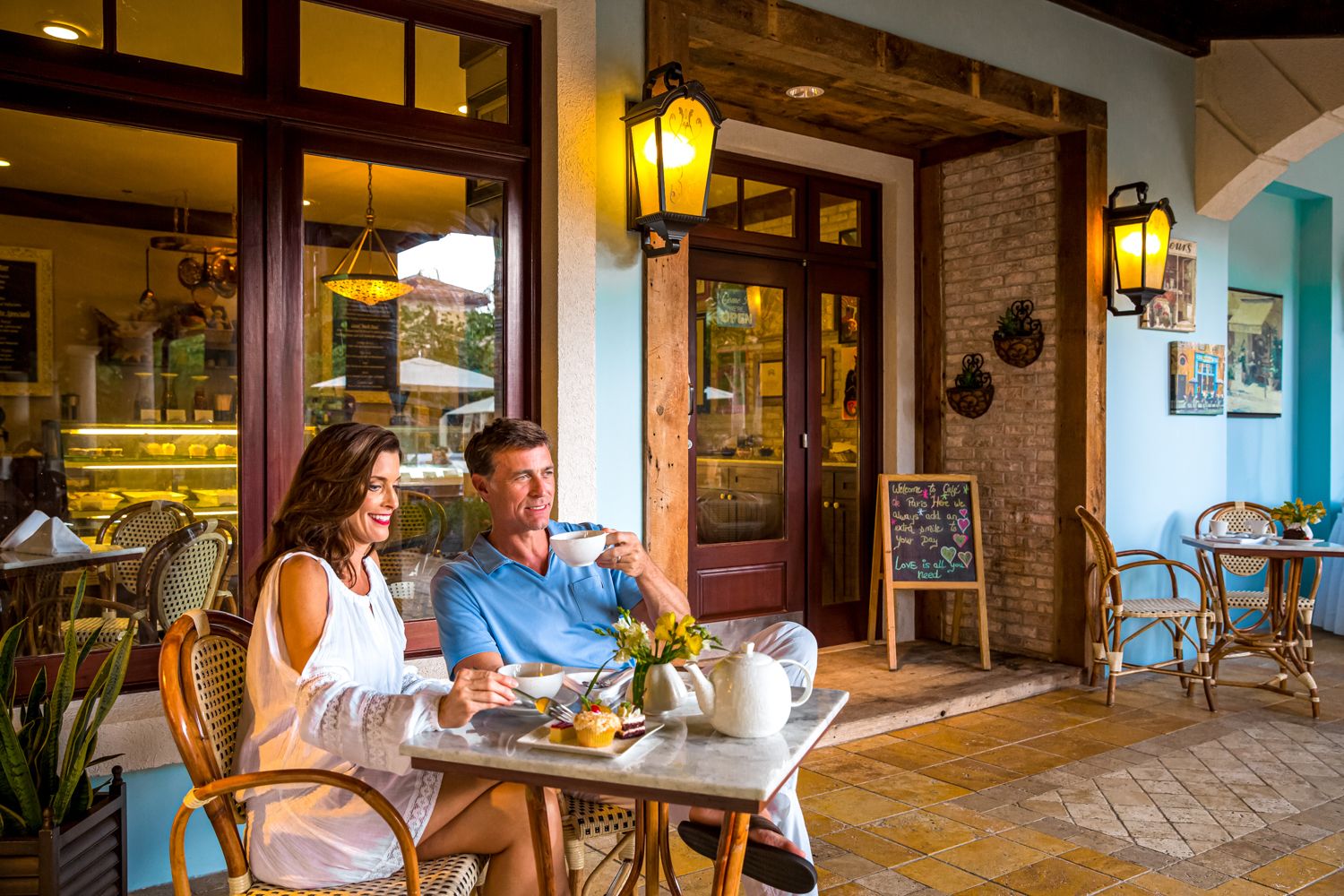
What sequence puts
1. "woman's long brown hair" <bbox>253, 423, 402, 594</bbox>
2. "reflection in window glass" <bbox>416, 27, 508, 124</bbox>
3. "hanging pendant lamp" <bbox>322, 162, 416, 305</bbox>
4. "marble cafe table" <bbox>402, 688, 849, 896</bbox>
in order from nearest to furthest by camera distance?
"marble cafe table" <bbox>402, 688, 849, 896</bbox> → "woman's long brown hair" <bbox>253, 423, 402, 594</bbox> → "hanging pendant lamp" <bbox>322, 162, 416, 305</bbox> → "reflection in window glass" <bbox>416, 27, 508, 124</bbox>

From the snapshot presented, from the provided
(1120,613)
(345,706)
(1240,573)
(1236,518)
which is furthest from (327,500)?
(1240,573)

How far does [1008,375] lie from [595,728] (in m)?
4.64

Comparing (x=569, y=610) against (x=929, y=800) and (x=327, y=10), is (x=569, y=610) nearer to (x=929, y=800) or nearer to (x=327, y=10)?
(x=929, y=800)

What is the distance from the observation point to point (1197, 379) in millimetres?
6234

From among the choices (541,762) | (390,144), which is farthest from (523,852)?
(390,144)

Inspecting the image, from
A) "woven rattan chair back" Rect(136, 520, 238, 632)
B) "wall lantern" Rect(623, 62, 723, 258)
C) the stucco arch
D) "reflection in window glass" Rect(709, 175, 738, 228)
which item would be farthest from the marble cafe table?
the stucco arch

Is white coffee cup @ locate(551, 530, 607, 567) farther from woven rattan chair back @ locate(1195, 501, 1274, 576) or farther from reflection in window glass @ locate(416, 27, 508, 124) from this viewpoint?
woven rattan chair back @ locate(1195, 501, 1274, 576)

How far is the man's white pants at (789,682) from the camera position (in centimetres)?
218

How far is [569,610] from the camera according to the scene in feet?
8.49

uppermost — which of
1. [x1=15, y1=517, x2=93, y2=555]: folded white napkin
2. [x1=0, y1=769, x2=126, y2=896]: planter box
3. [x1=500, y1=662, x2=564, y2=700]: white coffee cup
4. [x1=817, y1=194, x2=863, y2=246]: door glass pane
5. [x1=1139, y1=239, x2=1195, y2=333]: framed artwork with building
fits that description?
[x1=817, y1=194, x2=863, y2=246]: door glass pane

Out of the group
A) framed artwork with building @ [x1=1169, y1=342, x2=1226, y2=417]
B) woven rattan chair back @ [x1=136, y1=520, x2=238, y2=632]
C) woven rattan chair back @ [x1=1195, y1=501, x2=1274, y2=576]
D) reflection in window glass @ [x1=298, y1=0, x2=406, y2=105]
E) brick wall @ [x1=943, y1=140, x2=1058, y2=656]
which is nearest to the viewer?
woven rattan chair back @ [x1=136, y1=520, x2=238, y2=632]

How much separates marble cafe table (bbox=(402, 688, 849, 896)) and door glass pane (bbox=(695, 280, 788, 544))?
3447 mm

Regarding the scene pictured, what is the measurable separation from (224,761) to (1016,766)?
10.4 feet

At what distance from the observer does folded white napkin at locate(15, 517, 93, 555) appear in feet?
9.86
